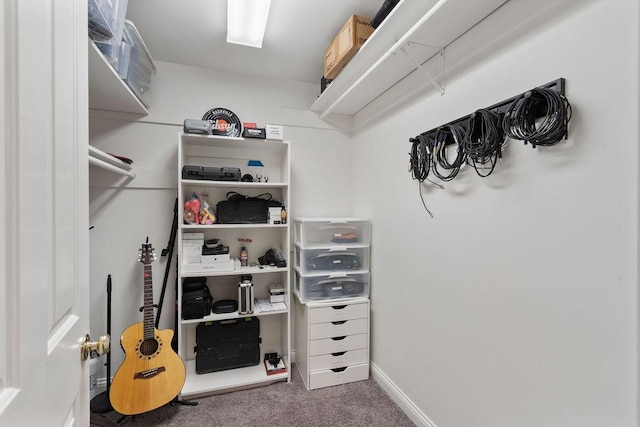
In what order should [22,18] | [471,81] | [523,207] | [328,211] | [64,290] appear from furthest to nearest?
1. [328,211]
2. [471,81]
3. [523,207]
4. [64,290]
5. [22,18]

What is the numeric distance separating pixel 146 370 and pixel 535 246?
2.31m

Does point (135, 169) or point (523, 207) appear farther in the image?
point (135, 169)

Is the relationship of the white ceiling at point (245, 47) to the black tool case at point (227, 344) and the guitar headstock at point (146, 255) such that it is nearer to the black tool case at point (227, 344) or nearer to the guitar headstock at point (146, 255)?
the guitar headstock at point (146, 255)

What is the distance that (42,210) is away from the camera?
54 cm

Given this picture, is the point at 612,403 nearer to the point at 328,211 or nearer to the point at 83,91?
the point at 83,91

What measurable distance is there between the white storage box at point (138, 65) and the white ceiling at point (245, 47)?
133 millimetres

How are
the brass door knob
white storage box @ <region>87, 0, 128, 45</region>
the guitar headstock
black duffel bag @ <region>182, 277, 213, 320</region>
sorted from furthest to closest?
black duffel bag @ <region>182, 277, 213, 320</region>, the guitar headstock, white storage box @ <region>87, 0, 128, 45</region>, the brass door knob

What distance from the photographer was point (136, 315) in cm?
231

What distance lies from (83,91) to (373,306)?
2.22 m

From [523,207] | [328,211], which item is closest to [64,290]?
[523,207]

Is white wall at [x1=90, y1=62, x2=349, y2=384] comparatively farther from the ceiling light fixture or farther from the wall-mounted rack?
the wall-mounted rack

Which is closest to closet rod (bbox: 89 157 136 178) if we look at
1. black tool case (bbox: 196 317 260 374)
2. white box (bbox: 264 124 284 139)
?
white box (bbox: 264 124 284 139)

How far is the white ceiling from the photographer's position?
1.77 metres

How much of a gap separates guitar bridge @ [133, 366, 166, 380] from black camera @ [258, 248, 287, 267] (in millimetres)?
1009
